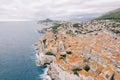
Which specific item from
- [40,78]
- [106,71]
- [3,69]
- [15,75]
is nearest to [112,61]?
[106,71]

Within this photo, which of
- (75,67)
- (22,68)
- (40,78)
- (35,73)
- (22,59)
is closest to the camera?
(75,67)

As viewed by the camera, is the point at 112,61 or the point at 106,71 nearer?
the point at 106,71

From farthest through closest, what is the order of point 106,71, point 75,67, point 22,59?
point 22,59 → point 75,67 → point 106,71

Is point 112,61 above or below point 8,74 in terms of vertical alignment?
above

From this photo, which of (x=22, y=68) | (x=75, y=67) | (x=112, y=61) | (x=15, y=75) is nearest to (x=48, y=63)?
(x=22, y=68)

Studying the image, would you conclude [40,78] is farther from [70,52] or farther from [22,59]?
[22,59]

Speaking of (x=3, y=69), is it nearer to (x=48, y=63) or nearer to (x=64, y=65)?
(x=48, y=63)

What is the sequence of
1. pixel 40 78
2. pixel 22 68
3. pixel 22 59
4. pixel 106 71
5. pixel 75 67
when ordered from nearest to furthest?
pixel 106 71 → pixel 75 67 → pixel 40 78 → pixel 22 68 → pixel 22 59

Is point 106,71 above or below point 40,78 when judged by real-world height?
above

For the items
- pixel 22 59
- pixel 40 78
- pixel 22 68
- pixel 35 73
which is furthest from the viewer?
pixel 22 59
